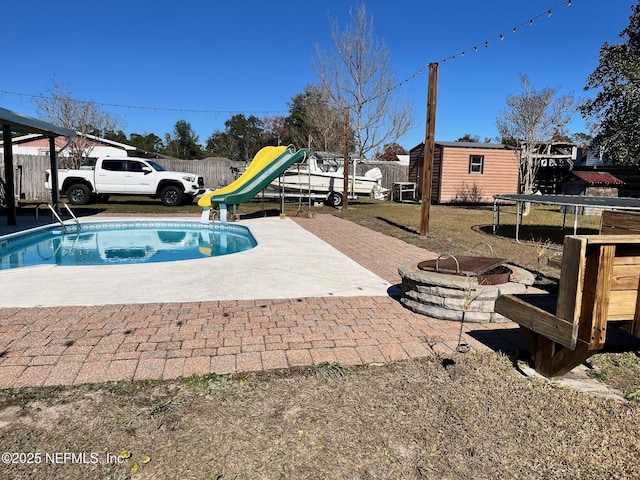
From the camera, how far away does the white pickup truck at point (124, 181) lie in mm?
15539

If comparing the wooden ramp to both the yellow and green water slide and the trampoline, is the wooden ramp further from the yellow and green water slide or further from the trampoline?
the yellow and green water slide

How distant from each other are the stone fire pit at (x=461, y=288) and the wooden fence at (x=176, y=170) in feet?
58.7

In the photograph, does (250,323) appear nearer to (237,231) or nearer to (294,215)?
(237,231)

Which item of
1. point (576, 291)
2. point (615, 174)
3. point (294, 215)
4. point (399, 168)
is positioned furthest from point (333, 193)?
point (576, 291)

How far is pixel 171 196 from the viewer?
16.1 meters

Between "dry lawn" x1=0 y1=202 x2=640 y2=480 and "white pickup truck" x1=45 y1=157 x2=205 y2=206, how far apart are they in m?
14.4

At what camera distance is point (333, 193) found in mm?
17406

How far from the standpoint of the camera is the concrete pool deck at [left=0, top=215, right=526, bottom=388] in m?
2.86

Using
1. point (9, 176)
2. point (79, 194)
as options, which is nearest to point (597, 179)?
point (9, 176)

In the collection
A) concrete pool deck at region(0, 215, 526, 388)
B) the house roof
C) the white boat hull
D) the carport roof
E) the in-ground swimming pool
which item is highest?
the carport roof

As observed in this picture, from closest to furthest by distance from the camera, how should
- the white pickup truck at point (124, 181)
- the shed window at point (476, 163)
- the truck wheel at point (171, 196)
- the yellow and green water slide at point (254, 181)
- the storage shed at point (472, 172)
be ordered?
the yellow and green water slide at point (254, 181) < the white pickup truck at point (124, 181) < the truck wheel at point (171, 196) < the storage shed at point (472, 172) < the shed window at point (476, 163)

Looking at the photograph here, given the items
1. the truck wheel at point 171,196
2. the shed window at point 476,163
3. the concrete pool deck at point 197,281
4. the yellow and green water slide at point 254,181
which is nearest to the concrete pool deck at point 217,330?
the concrete pool deck at point 197,281

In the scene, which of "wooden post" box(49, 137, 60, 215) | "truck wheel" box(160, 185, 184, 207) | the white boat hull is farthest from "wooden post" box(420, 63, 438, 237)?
"truck wheel" box(160, 185, 184, 207)

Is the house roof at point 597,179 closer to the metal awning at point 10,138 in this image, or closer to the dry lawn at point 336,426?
the dry lawn at point 336,426
